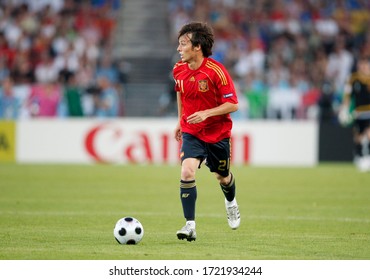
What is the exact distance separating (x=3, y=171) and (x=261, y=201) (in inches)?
310

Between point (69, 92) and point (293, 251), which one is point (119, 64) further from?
point (293, 251)

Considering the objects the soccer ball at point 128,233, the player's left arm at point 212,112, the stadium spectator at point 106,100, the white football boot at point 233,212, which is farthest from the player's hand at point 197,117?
the stadium spectator at point 106,100

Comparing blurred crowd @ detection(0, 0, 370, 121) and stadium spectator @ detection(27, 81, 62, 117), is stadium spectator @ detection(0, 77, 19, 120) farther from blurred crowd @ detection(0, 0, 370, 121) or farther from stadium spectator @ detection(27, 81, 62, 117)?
stadium spectator @ detection(27, 81, 62, 117)

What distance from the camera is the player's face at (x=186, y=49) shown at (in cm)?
1058

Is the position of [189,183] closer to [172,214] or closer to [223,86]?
[223,86]

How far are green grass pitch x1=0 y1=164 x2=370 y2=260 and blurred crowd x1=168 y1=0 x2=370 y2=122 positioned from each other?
3.79 metres

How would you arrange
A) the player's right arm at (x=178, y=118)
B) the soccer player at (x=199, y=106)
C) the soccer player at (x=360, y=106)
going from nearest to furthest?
the soccer player at (x=199, y=106)
the player's right arm at (x=178, y=118)
the soccer player at (x=360, y=106)

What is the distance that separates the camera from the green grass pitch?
9688mm

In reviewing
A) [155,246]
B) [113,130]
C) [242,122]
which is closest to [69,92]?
[113,130]

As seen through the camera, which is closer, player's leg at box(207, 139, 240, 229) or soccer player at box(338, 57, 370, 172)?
player's leg at box(207, 139, 240, 229)

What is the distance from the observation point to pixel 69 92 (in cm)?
2655

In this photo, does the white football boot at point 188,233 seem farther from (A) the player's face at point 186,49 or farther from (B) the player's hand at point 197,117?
(A) the player's face at point 186,49

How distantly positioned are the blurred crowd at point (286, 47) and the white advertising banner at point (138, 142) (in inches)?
44.9

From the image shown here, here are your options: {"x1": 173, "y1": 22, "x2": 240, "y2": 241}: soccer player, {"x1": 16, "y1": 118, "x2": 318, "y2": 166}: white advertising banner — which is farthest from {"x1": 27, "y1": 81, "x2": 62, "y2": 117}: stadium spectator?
{"x1": 173, "y1": 22, "x2": 240, "y2": 241}: soccer player
